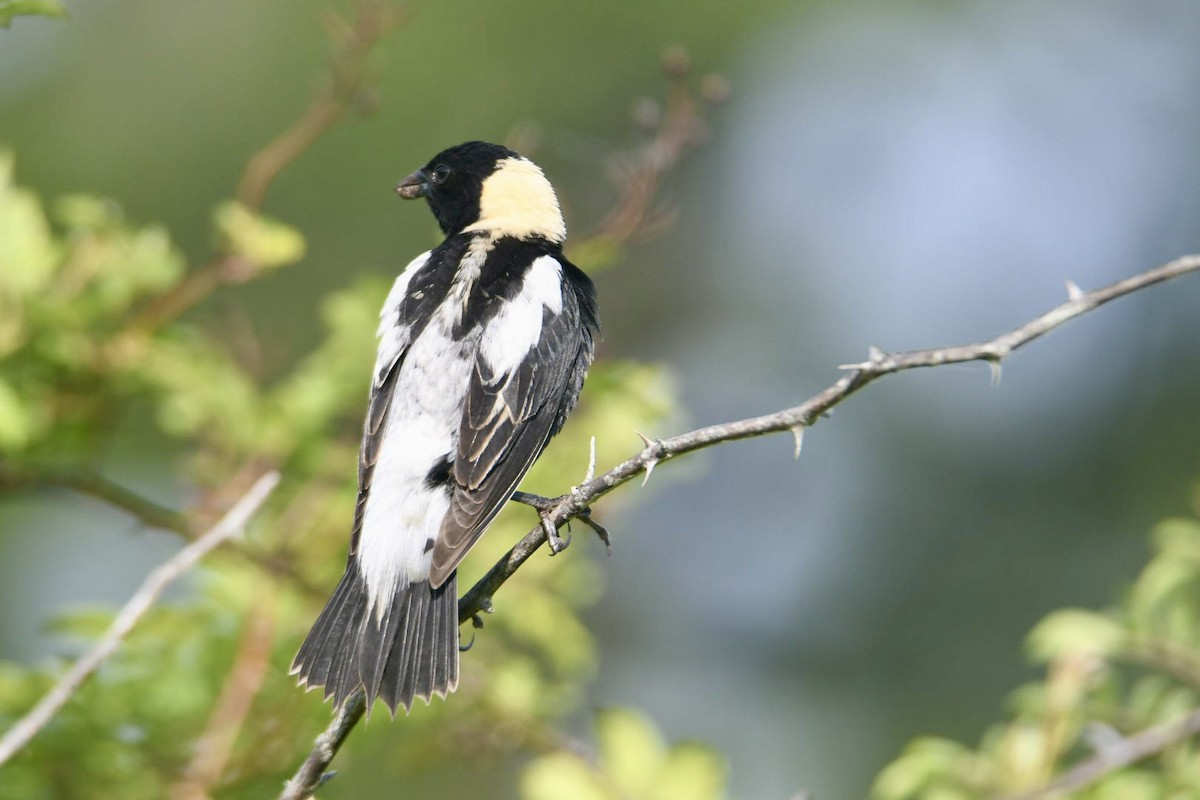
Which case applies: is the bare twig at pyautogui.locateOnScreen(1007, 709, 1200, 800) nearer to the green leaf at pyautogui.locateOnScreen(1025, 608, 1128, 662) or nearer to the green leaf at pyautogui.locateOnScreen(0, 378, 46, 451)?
the green leaf at pyautogui.locateOnScreen(1025, 608, 1128, 662)

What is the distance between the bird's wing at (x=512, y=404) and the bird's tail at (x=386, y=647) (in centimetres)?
7

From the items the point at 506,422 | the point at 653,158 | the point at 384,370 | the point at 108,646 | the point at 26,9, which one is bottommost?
the point at 108,646

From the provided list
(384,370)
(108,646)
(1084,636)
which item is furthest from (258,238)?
(1084,636)

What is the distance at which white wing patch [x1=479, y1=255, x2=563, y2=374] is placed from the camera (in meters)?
3.03

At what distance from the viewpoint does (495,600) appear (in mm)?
3400

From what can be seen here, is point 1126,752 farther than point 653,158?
No

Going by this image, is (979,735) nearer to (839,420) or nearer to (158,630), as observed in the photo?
(839,420)

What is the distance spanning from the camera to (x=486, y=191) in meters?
3.79

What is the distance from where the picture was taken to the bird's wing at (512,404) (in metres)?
2.74

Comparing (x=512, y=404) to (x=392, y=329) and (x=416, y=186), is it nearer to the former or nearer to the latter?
(x=392, y=329)

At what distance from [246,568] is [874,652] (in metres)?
9.35

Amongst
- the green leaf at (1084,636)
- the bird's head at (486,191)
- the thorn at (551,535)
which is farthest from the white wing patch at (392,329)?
the green leaf at (1084,636)

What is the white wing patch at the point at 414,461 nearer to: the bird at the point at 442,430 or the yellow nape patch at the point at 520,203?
the bird at the point at 442,430

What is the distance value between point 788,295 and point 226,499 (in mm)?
9833
